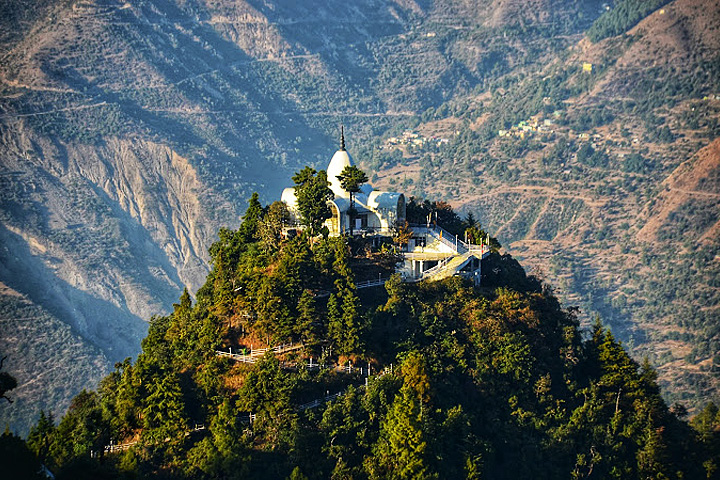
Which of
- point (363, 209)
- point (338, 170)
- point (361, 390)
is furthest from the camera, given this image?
point (338, 170)

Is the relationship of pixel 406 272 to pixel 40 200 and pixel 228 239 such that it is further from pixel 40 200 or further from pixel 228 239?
pixel 40 200

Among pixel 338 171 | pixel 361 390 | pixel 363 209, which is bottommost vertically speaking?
pixel 361 390

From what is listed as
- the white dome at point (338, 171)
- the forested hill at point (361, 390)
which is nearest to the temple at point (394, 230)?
the white dome at point (338, 171)

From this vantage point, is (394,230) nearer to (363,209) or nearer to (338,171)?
(363,209)

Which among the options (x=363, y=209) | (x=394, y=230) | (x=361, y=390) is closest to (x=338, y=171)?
(x=363, y=209)

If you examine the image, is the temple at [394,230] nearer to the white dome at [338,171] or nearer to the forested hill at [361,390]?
the white dome at [338,171]

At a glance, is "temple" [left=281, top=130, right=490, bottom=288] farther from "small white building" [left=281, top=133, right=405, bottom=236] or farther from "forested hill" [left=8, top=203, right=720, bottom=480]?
"forested hill" [left=8, top=203, right=720, bottom=480]

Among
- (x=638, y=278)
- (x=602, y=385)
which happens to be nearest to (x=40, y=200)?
(x=638, y=278)
